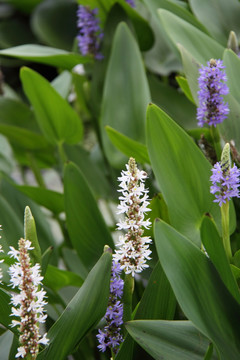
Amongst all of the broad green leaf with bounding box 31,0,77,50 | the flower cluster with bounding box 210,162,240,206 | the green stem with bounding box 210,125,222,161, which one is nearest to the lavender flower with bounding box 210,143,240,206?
the flower cluster with bounding box 210,162,240,206

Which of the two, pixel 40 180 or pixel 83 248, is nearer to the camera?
pixel 83 248

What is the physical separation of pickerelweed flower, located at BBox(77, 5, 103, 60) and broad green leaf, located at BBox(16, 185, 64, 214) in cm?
35

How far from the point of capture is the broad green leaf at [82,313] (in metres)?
0.67

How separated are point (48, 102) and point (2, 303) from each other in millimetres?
588

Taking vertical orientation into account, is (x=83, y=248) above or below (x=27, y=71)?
below

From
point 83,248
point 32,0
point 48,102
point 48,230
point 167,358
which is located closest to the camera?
point 167,358

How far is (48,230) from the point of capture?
3.70ft

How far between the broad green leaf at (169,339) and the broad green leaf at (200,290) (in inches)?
1.5

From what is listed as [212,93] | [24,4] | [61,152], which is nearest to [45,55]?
[61,152]

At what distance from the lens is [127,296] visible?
2.39ft

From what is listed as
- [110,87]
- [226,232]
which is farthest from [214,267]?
[110,87]

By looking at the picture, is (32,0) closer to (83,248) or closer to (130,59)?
(130,59)

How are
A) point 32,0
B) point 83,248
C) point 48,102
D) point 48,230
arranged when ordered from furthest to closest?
→ point 32,0 → point 48,102 → point 48,230 → point 83,248

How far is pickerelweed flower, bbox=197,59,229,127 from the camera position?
821mm
